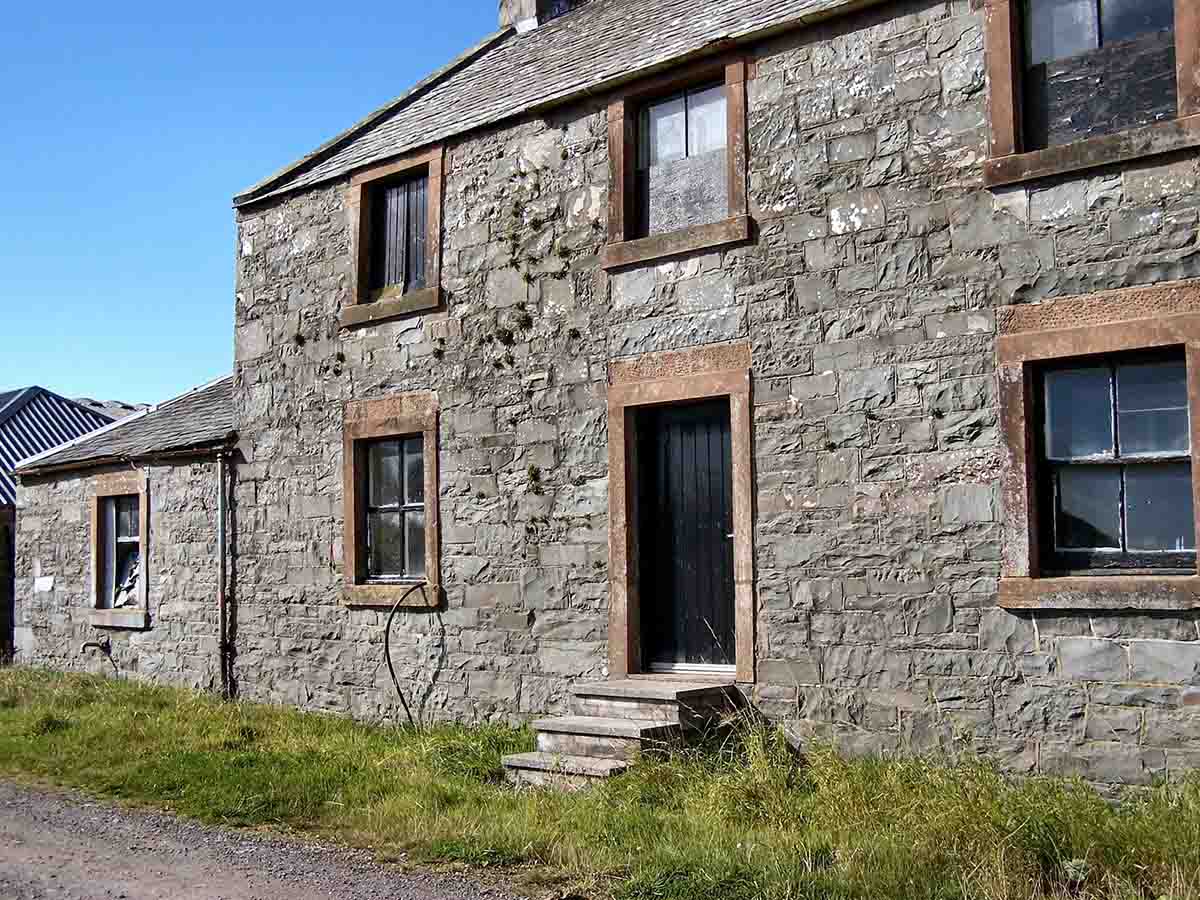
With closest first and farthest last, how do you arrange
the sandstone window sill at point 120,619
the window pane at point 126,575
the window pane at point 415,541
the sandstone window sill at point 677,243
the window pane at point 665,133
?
the sandstone window sill at point 677,243 < the window pane at point 665,133 < the window pane at point 415,541 < the sandstone window sill at point 120,619 < the window pane at point 126,575

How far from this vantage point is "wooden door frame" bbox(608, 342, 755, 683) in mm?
9359

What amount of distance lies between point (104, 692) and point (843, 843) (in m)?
9.76

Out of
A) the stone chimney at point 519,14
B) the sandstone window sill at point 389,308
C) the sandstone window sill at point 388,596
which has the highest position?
the stone chimney at point 519,14

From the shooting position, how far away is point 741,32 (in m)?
9.68

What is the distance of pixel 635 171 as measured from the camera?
34.6 ft

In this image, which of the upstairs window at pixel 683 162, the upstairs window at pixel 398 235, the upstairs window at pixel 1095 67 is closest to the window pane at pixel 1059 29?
the upstairs window at pixel 1095 67

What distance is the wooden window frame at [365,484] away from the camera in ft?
38.2

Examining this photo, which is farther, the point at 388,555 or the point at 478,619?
the point at 388,555

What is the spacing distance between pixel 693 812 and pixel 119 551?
1071 cm

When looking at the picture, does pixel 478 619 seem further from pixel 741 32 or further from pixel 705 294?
pixel 741 32

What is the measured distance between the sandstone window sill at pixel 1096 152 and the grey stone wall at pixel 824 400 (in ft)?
0.34

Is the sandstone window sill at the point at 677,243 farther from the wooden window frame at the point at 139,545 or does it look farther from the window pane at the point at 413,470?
the wooden window frame at the point at 139,545

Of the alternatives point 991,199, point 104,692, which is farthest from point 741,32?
point 104,692

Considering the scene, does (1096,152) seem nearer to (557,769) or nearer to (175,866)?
(557,769)
